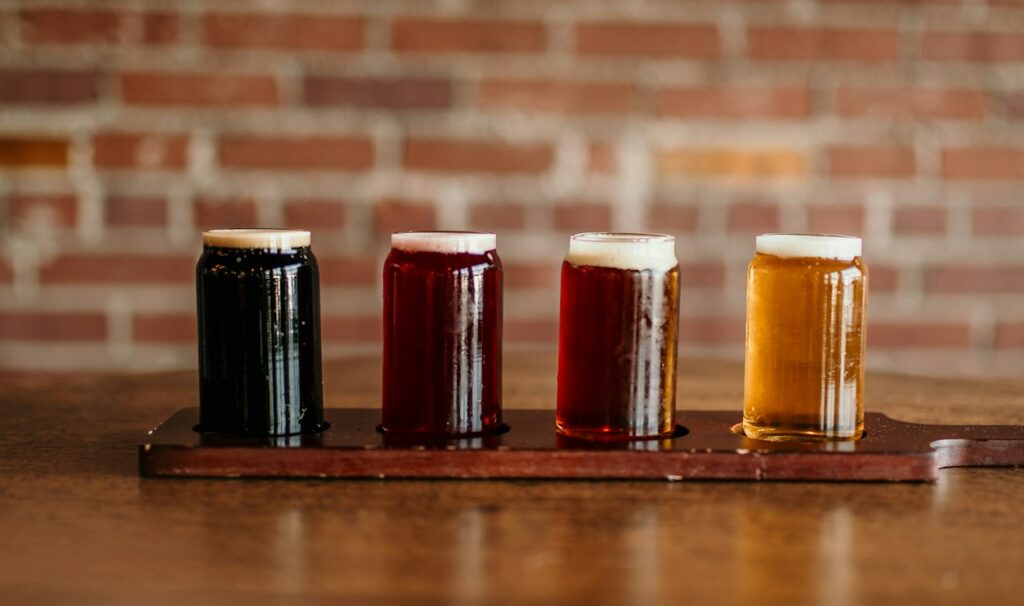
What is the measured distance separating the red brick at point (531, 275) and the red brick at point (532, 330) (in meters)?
0.06

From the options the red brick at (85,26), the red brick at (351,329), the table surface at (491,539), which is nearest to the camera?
the table surface at (491,539)

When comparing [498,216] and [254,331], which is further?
[498,216]

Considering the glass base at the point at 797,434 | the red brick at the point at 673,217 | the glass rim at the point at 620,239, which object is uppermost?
the red brick at the point at 673,217

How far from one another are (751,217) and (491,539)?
1.18 metres

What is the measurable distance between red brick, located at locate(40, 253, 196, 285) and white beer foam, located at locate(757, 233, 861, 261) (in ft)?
3.71

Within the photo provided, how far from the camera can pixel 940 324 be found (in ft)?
5.76

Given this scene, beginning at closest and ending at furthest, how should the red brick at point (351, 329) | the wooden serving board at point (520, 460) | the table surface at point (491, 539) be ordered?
1. the table surface at point (491, 539)
2. the wooden serving board at point (520, 460)
3. the red brick at point (351, 329)

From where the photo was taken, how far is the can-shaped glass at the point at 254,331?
2.59 ft

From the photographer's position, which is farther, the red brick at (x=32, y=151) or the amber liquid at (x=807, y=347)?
the red brick at (x=32, y=151)

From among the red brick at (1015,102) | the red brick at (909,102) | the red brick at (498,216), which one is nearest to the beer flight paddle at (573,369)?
the red brick at (498,216)

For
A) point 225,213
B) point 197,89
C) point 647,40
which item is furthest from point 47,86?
point 647,40

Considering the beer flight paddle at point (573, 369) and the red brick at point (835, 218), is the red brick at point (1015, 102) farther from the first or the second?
the beer flight paddle at point (573, 369)

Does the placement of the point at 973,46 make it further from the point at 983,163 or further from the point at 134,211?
the point at 134,211

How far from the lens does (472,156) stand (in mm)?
1675
